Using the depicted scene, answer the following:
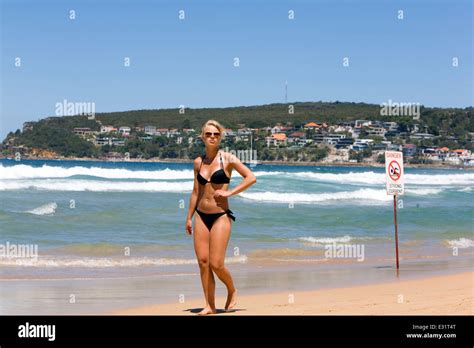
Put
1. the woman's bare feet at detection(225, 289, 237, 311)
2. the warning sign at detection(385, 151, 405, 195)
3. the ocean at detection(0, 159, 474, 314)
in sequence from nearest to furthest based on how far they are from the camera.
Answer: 1. the woman's bare feet at detection(225, 289, 237, 311)
2. the ocean at detection(0, 159, 474, 314)
3. the warning sign at detection(385, 151, 405, 195)

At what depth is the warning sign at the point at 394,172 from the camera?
44.3 feet

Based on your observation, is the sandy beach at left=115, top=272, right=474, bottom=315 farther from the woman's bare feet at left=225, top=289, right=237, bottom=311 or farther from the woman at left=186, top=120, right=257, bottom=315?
the woman at left=186, top=120, right=257, bottom=315

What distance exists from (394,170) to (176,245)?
4734mm

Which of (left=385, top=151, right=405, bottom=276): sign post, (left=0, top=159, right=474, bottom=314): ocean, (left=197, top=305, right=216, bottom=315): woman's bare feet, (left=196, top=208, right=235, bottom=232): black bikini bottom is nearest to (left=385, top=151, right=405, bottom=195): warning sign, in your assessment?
(left=385, top=151, right=405, bottom=276): sign post

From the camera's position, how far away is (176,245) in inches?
625

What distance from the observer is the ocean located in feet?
36.2

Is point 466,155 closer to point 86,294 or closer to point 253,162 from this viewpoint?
point 253,162

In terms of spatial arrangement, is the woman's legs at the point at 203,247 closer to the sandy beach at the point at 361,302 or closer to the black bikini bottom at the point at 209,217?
the black bikini bottom at the point at 209,217

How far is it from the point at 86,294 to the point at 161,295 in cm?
95

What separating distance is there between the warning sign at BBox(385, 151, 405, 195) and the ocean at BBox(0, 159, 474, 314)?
137cm

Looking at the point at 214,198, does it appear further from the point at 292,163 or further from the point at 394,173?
the point at 292,163
